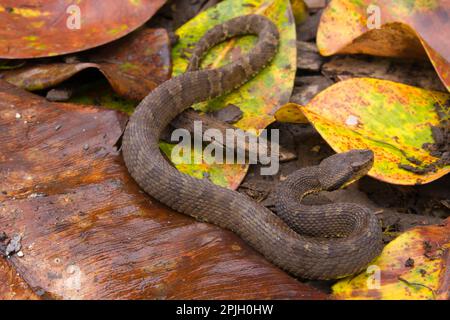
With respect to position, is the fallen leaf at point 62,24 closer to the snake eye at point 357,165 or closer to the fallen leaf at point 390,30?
the fallen leaf at point 390,30

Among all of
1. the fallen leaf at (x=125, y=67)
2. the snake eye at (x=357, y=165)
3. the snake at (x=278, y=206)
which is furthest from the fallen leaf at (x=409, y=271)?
the fallen leaf at (x=125, y=67)

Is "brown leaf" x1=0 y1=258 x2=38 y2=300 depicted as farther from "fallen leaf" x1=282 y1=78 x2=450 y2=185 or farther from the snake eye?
the snake eye

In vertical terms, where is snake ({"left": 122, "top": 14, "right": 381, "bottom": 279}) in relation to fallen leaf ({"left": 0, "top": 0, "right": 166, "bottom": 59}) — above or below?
below

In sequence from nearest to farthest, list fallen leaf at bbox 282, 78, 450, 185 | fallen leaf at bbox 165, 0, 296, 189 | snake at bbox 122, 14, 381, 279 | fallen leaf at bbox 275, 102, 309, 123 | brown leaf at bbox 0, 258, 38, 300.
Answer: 1. brown leaf at bbox 0, 258, 38, 300
2. snake at bbox 122, 14, 381, 279
3. fallen leaf at bbox 282, 78, 450, 185
4. fallen leaf at bbox 275, 102, 309, 123
5. fallen leaf at bbox 165, 0, 296, 189

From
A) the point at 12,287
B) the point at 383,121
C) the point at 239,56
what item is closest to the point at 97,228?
the point at 12,287

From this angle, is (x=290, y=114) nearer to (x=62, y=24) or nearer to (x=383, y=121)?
(x=383, y=121)

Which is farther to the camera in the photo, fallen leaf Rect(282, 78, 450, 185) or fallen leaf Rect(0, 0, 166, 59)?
fallen leaf Rect(0, 0, 166, 59)

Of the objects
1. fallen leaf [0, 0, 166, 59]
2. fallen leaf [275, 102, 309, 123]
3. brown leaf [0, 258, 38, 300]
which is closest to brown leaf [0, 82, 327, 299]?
brown leaf [0, 258, 38, 300]
